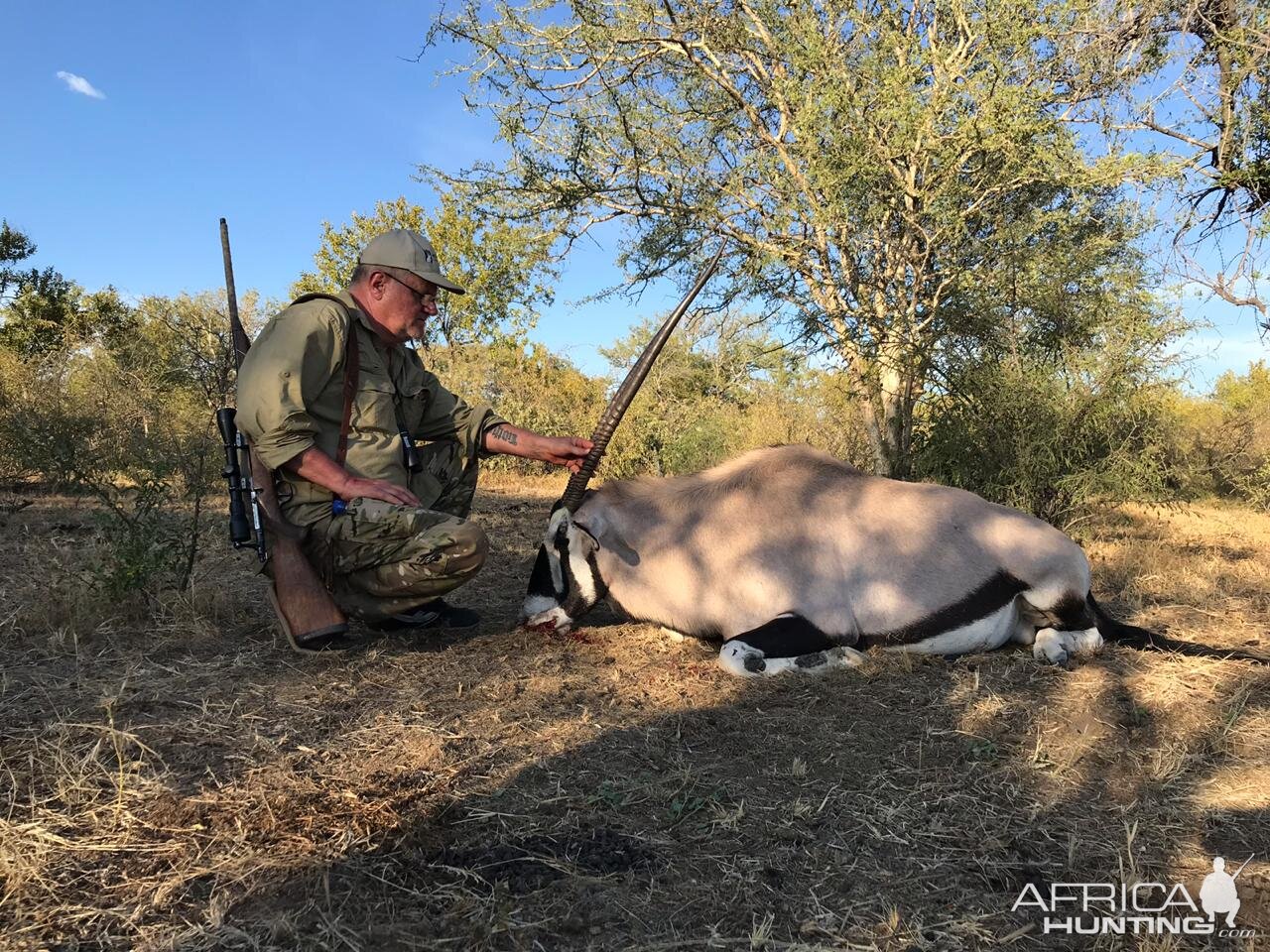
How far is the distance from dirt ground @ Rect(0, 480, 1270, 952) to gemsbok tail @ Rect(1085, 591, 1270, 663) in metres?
0.18

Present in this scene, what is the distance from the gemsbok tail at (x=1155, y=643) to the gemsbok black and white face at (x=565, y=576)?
2.80 meters

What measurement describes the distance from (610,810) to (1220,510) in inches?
464

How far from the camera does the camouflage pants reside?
4.23 meters

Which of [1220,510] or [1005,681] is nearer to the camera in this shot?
[1005,681]

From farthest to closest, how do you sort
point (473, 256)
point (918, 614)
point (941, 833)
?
point (473, 256), point (918, 614), point (941, 833)

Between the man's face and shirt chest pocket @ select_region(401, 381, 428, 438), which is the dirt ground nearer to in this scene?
shirt chest pocket @ select_region(401, 381, 428, 438)

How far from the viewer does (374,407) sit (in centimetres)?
448

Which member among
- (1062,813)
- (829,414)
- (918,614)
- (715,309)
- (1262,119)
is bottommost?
(1062,813)

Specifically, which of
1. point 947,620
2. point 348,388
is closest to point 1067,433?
point 947,620

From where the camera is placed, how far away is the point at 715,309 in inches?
383

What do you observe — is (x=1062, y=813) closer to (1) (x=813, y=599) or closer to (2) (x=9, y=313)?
(1) (x=813, y=599)

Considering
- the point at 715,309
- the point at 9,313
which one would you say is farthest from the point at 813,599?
the point at 9,313

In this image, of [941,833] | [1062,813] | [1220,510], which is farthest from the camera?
[1220,510]
